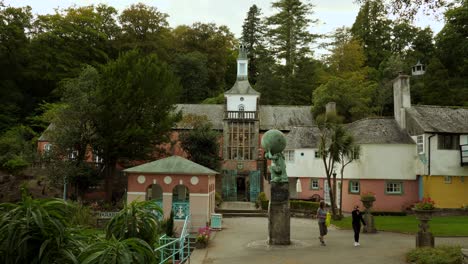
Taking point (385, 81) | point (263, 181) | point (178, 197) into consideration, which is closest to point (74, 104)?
point (178, 197)

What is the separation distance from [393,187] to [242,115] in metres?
19.1

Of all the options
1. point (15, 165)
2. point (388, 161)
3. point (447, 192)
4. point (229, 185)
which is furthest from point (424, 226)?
point (15, 165)

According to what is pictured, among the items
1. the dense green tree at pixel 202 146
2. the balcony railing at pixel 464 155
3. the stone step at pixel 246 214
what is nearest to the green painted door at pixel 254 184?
the dense green tree at pixel 202 146

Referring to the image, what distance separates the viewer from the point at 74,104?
32.6m

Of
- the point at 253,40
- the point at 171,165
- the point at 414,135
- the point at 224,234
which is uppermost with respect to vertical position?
the point at 253,40

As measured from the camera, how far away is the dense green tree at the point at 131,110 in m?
33.9

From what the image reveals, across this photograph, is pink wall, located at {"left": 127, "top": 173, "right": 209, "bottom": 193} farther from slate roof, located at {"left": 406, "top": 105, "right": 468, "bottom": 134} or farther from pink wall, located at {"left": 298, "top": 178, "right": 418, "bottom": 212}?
slate roof, located at {"left": 406, "top": 105, "right": 468, "bottom": 134}

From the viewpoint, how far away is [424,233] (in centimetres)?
1684

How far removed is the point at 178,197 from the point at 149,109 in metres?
8.84

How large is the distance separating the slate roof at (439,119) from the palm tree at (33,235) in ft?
101

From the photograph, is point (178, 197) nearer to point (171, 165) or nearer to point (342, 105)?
point (171, 165)

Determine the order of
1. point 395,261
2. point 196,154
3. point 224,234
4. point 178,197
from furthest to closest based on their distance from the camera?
point 196,154 → point 178,197 → point 224,234 → point 395,261

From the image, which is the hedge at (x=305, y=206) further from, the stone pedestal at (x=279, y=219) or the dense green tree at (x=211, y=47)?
the dense green tree at (x=211, y=47)

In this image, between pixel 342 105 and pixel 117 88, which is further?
pixel 342 105
